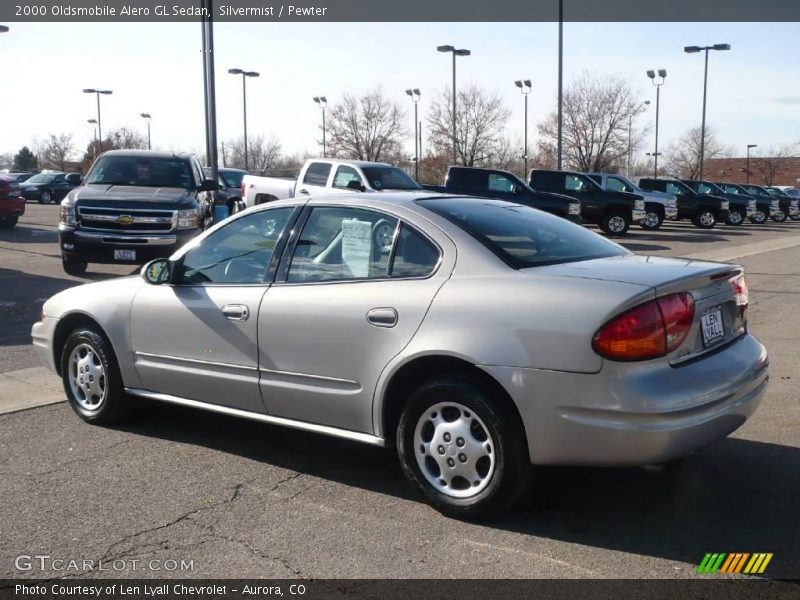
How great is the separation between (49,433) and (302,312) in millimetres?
2182

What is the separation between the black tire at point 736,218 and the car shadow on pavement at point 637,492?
3329 centimetres

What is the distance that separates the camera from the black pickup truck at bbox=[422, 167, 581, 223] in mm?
23094

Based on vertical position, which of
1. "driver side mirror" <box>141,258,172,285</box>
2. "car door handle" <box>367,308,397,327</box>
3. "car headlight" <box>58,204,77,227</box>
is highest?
"car headlight" <box>58,204,77,227</box>

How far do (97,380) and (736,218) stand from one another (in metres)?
34.8

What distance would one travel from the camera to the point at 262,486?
15.6 ft

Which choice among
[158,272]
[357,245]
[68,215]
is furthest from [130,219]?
[357,245]

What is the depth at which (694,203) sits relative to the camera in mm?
33344

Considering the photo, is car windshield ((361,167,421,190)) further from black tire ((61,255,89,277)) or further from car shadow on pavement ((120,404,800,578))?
car shadow on pavement ((120,404,800,578))

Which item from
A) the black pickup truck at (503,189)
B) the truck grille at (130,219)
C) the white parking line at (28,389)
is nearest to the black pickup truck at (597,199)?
the black pickup truck at (503,189)

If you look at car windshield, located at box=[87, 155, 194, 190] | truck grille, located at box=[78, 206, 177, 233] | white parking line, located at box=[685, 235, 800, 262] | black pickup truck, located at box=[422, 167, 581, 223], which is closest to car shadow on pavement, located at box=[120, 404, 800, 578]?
truck grille, located at box=[78, 206, 177, 233]

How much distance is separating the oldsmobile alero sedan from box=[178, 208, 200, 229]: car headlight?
25.1 ft

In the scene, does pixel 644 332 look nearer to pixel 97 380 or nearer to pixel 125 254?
pixel 97 380

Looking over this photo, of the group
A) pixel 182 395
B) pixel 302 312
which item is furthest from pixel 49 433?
pixel 302 312

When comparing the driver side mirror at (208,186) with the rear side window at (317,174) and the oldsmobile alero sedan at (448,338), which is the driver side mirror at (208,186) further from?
the oldsmobile alero sedan at (448,338)
